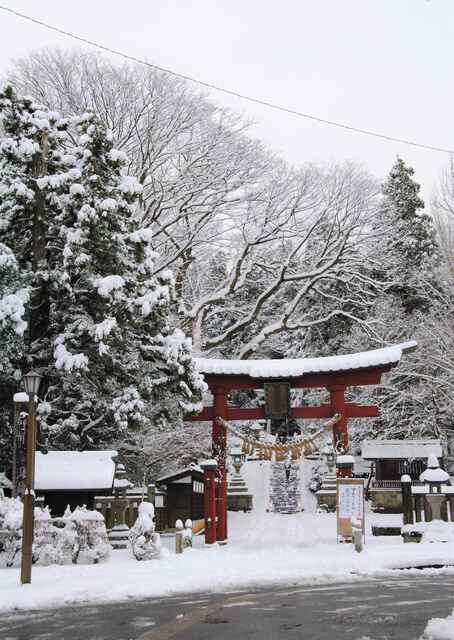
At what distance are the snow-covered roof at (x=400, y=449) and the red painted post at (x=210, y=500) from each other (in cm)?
1416

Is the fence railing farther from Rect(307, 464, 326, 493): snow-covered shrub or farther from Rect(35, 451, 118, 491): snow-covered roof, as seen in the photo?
Rect(35, 451, 118, 491): snow-covered roof

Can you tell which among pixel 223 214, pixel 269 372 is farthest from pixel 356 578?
pixel 223 214

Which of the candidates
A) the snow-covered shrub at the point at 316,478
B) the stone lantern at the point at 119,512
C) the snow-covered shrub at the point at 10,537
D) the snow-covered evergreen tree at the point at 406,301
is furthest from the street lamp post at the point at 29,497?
the snow-covered shrub at the point at 316,478

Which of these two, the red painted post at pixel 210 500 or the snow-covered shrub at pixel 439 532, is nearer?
the snow-covered shrub at pixel 439 532

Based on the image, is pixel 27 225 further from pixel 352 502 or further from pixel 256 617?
pixel 256 617

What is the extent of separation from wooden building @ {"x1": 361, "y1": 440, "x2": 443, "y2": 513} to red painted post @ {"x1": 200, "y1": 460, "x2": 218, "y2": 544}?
13.1 metres

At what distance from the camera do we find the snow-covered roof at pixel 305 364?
17.5m

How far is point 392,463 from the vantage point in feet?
102

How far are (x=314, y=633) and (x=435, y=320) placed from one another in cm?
2066

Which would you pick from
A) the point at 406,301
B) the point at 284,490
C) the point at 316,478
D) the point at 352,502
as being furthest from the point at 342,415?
the point at 316,478

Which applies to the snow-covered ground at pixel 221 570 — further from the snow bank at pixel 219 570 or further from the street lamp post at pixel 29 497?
the street lamp post at pixel 29 497

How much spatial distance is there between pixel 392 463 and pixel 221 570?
2002 centimetres

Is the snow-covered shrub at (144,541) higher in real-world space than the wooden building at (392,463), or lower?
lower

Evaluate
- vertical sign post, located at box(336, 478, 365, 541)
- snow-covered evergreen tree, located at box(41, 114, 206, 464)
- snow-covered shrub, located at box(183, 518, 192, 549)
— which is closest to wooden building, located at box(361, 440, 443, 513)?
vertical sign post, located at box(336, 478, 365, 541)
